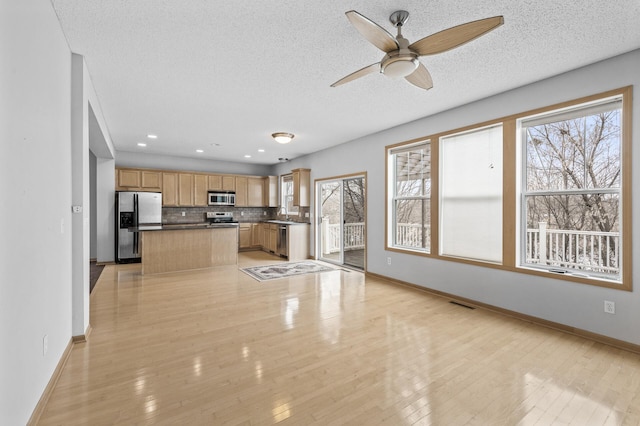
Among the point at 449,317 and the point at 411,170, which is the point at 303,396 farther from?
the point at 411,170

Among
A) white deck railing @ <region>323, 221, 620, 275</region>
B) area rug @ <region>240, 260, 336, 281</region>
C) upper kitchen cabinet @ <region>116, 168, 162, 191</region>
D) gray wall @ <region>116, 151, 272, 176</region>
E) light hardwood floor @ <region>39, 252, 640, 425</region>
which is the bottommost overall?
light hardwood floor @ <region>39, 252, 640, 425</region>

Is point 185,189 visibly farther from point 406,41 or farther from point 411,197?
point 406,41

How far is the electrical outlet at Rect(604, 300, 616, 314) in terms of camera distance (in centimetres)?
276

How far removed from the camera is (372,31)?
190 centimetres

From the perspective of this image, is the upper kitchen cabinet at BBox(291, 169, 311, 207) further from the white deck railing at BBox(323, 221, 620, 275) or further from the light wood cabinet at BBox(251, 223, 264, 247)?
the white deck railing at BBox(323, 221, 620, 275)

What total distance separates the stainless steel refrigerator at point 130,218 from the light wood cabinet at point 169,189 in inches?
19.2

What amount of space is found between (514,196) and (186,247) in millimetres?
5706

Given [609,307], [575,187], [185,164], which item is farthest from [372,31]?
[185,164]

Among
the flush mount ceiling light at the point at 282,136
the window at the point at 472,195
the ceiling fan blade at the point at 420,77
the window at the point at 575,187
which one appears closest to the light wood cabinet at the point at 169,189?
the flush mount ceiling light at the point at 282,136

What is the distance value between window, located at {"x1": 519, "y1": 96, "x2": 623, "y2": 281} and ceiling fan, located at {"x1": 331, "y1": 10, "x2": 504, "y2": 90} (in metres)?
2.00

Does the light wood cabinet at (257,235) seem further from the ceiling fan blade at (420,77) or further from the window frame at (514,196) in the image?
the ceiling fan blade at (420,77)

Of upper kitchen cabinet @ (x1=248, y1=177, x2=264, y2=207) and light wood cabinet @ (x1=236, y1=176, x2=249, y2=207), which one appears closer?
light wood cabinet @ (x1=236, y1=176, x2=249, y2=207)

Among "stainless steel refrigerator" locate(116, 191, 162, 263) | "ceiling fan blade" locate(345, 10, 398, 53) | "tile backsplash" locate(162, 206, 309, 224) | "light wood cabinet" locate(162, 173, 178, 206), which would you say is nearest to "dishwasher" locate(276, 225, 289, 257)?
"tile backsplash" locate(162, 206, 309, 224)

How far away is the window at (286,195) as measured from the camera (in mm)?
8555
